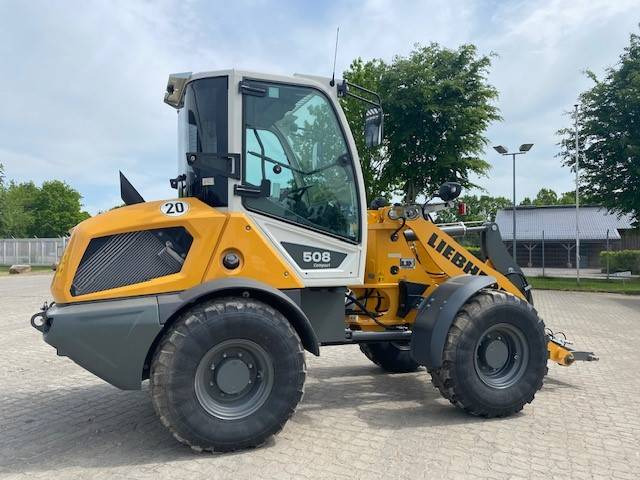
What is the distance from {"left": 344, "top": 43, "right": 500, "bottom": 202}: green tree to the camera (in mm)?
19750

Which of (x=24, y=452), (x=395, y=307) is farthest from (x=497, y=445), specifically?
(x=24, y=452)

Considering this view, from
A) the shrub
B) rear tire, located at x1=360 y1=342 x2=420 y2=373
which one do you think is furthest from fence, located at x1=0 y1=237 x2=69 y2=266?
the shrub

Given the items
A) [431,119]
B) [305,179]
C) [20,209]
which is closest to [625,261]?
[431,119]

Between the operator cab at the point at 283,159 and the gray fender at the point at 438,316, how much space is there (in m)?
0.77

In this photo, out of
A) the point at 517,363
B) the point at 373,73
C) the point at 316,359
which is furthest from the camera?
the point at 373,73

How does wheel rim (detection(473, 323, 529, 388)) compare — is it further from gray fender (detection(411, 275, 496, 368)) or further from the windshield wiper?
the windshield wiper

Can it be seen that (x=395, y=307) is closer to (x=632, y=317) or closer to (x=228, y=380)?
(x=228, y=380)

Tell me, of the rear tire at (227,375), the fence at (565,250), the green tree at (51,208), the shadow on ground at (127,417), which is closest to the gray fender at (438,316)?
the shadow on ground at (127,417)

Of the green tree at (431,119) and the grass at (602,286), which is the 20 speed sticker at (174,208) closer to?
the green tree at (431,119)

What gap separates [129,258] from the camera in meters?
4.29

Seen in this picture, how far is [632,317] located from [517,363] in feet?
31.6

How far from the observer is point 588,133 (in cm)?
2170

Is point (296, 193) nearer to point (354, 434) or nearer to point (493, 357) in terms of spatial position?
point (354, 434)

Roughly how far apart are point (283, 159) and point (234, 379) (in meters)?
1.86
